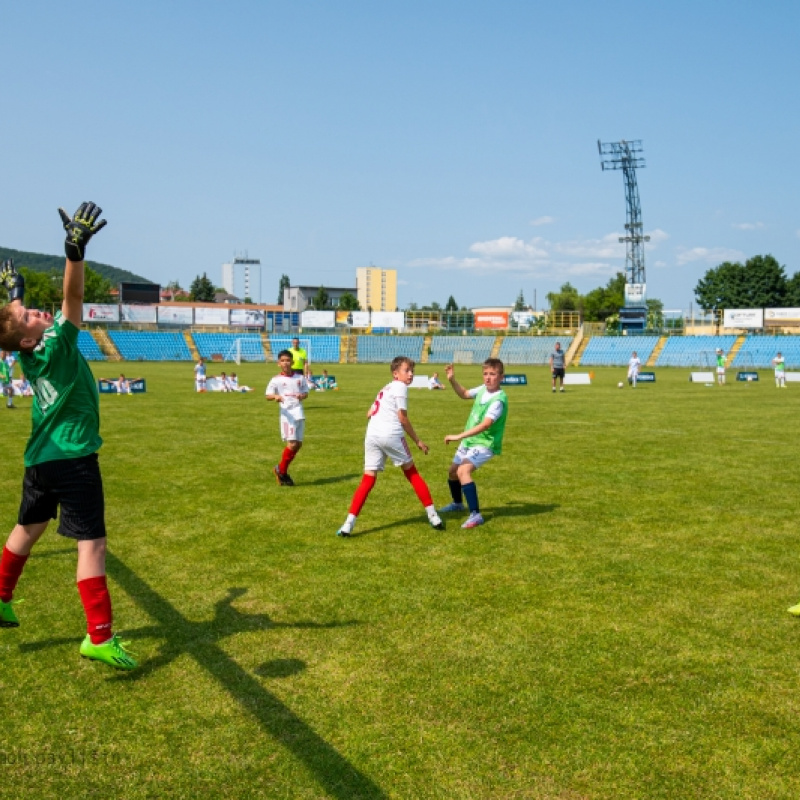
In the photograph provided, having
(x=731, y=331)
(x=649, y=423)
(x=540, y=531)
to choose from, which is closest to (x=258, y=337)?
(x=731, y=331)

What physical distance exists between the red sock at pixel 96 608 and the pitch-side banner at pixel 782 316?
78.7m

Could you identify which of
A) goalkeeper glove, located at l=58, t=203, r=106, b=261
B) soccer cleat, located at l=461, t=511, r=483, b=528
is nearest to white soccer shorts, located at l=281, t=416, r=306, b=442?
soccer cleat, located at l=461, t=511, r=483, b=528

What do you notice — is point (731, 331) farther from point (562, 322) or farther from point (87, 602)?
point (87, 602)

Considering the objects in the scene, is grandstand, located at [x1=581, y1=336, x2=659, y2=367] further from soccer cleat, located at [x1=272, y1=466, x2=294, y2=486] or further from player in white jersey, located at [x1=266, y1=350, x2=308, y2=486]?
soccer cleat, located at [x1=272, y1=466, x2=294, y2=486]

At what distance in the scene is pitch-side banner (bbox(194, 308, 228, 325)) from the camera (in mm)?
84125

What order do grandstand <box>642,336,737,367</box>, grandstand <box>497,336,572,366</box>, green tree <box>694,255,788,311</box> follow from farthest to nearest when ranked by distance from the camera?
green tree <box>694,255,788,311</box> < grandstand <box>497,336,572,366</box> < grandstand <box>642,336,737,367</box>

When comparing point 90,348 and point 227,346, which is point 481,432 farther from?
point 227,346

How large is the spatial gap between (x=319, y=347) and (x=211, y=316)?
14706 mm

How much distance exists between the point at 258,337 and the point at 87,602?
79815mm

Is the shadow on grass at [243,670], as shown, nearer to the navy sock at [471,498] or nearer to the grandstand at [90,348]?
the navy sock at [471,498]

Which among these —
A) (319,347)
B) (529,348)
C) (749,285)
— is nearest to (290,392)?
(529,348)

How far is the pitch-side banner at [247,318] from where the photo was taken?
85938 mm

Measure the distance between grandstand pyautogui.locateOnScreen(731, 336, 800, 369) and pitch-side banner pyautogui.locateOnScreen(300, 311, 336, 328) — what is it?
46058 mm

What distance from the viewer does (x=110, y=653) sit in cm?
463
